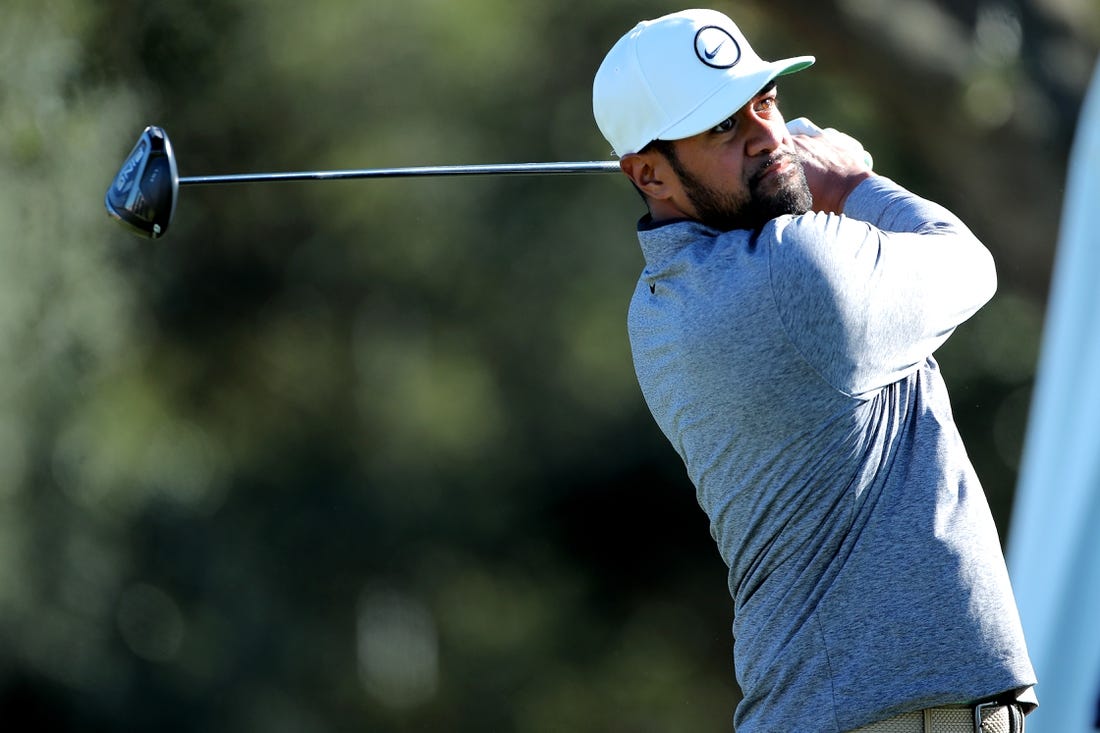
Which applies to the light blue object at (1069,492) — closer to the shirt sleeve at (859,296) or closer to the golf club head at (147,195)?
the shirt sleeve at (859,296)

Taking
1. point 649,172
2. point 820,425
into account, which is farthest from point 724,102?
point 820,425

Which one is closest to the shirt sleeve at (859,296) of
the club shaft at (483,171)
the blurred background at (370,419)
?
the club shaft at (483,171)

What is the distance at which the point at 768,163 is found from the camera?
6.75 ft

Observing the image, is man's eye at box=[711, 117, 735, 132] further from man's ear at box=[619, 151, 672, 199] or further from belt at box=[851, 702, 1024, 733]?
belt at box=[851, 702, 1024, 733]

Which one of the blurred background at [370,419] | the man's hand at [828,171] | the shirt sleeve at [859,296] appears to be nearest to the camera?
the shirt sleeve at [859,296]

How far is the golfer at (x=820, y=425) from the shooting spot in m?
1.90

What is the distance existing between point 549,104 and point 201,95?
7.53ft

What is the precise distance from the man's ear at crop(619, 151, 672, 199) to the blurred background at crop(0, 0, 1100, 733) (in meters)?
6.81

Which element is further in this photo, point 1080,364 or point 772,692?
point 1080,364

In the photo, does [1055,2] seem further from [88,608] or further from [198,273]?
[88,608]

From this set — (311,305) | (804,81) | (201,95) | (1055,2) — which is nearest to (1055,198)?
(1055,2)

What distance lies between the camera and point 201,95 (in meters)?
9.44

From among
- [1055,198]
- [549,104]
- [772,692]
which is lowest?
[772,692]

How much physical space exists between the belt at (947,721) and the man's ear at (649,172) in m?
0.71
